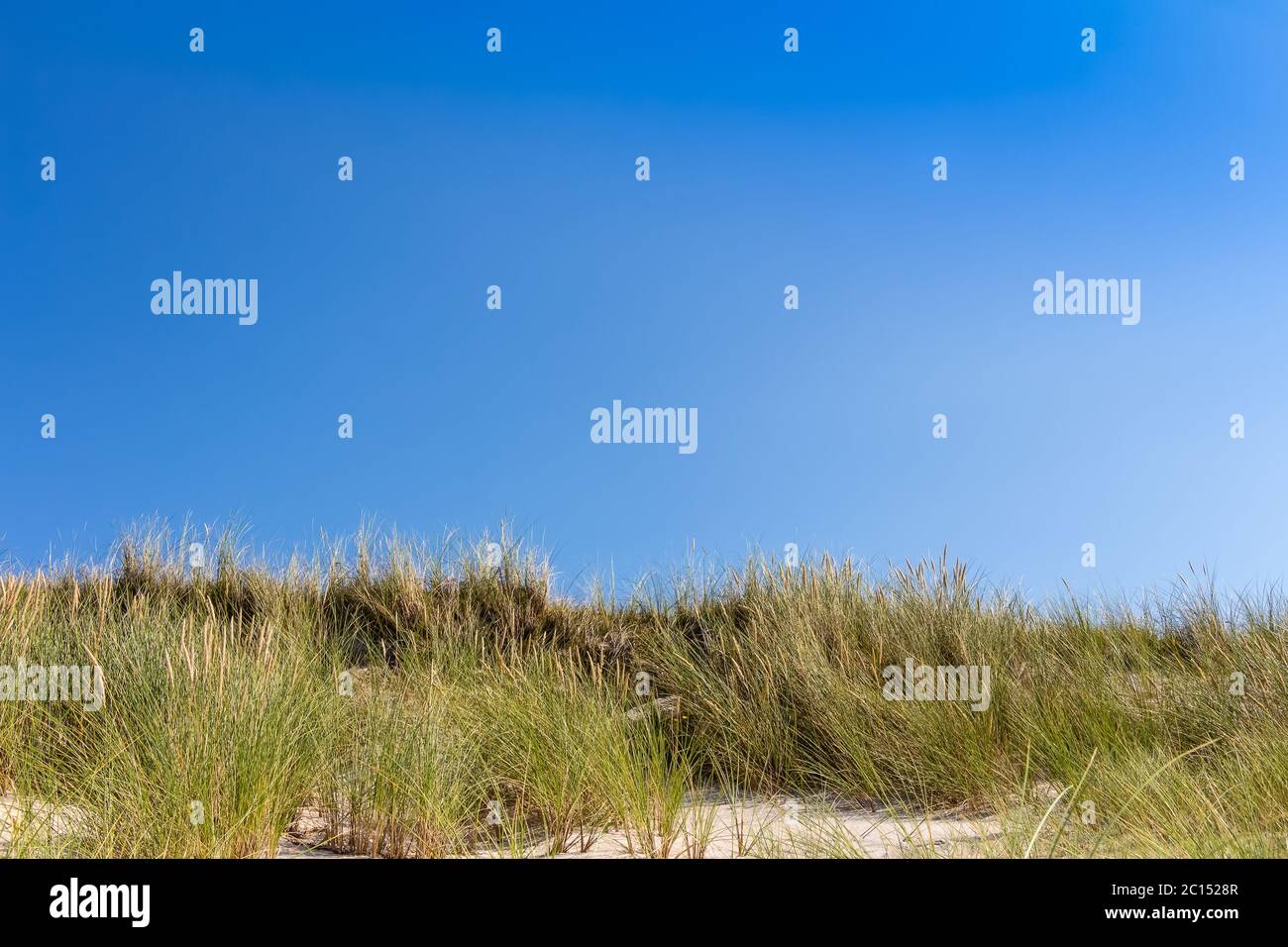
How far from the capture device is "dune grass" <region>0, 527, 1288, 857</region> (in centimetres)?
388

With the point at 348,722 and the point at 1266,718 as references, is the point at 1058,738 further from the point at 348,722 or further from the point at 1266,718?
the point at 348,722

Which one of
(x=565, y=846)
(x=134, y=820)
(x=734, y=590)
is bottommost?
(x=565, y=846)

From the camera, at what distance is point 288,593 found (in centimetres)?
916

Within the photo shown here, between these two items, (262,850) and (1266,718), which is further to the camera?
(1266,718)

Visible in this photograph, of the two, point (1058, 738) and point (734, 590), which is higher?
point (734, 590)

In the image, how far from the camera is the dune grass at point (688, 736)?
153 inches

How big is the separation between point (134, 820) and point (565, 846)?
6.18 ft

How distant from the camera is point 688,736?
19.9 feet

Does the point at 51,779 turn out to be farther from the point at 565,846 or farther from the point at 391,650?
the point at 391,650
